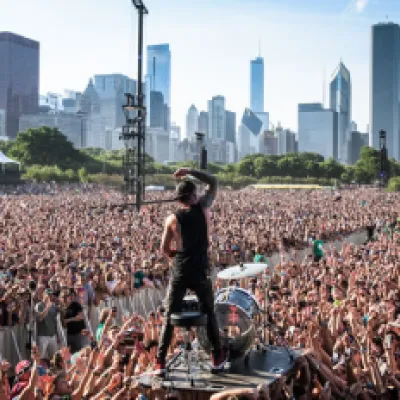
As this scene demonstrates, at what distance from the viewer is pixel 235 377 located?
17.6 ft

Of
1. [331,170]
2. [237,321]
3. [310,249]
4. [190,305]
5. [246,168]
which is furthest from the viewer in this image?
[246,168]

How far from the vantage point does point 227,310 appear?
5.93 meters

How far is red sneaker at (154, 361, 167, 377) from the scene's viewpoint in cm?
536

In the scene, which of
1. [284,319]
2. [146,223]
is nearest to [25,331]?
[284,319]

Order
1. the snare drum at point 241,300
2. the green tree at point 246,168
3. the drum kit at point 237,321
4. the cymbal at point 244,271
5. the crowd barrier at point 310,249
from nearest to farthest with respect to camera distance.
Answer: the drum kit at point 237,321 → the snare drum at point 241,300 → the cymbal at point 244,271 → the crowd barrier at point 310,249 → the green tree at point 246,168

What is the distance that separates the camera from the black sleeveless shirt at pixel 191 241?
5.49 metres

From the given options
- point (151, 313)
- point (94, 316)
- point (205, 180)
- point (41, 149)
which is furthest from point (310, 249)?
point (41, 149)

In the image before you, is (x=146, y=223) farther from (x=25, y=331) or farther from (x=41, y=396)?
(x=41, y=396)

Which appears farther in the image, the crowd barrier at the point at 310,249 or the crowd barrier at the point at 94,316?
the crowd barrier at the point at 310,249

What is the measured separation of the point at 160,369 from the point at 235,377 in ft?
1.92

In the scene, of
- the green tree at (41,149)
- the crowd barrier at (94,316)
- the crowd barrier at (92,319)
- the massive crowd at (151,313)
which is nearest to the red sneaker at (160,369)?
the massive crowd at (151,313)

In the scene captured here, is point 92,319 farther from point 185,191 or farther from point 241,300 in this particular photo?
point 185,191

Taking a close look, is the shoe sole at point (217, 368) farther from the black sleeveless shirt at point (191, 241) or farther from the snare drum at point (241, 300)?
the black sleeveless shirt at point (191, 241)

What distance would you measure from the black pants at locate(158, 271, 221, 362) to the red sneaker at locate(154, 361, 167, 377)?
0.13 feet
